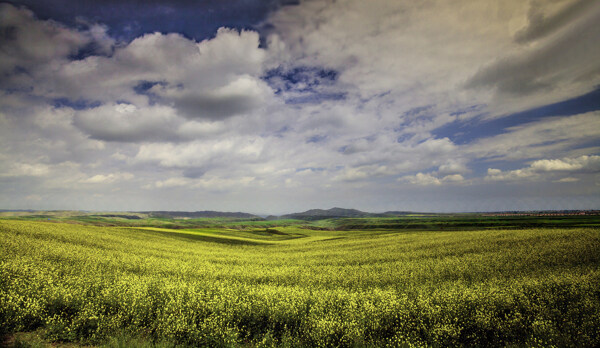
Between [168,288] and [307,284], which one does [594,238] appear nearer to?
[307,284]

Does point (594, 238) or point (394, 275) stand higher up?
point (594, 238)

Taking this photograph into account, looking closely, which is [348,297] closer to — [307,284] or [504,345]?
[307,284]

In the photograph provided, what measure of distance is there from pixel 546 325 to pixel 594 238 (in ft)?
70.3

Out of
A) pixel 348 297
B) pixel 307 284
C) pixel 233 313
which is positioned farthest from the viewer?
pixel 307 284

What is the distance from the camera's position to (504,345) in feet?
22.5

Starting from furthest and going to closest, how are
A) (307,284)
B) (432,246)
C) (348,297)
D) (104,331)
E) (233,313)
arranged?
(432,246) → (307,284) → (348,297) → (233,313) → (104,331)

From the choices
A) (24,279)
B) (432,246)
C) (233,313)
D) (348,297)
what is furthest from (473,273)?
(24,279)

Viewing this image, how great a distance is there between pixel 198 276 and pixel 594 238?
103 feet

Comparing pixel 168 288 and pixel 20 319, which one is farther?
pixel 168 288

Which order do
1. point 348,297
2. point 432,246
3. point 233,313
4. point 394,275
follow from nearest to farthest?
point 233,313 → point 348,297 → point 394,275 → point 432,246

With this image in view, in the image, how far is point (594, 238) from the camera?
63.9 ft

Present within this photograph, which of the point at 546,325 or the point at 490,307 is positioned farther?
the point at 490,307

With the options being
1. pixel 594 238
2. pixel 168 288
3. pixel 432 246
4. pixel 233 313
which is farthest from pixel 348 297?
pixel 594 238

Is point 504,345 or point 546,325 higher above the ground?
point 546,325
